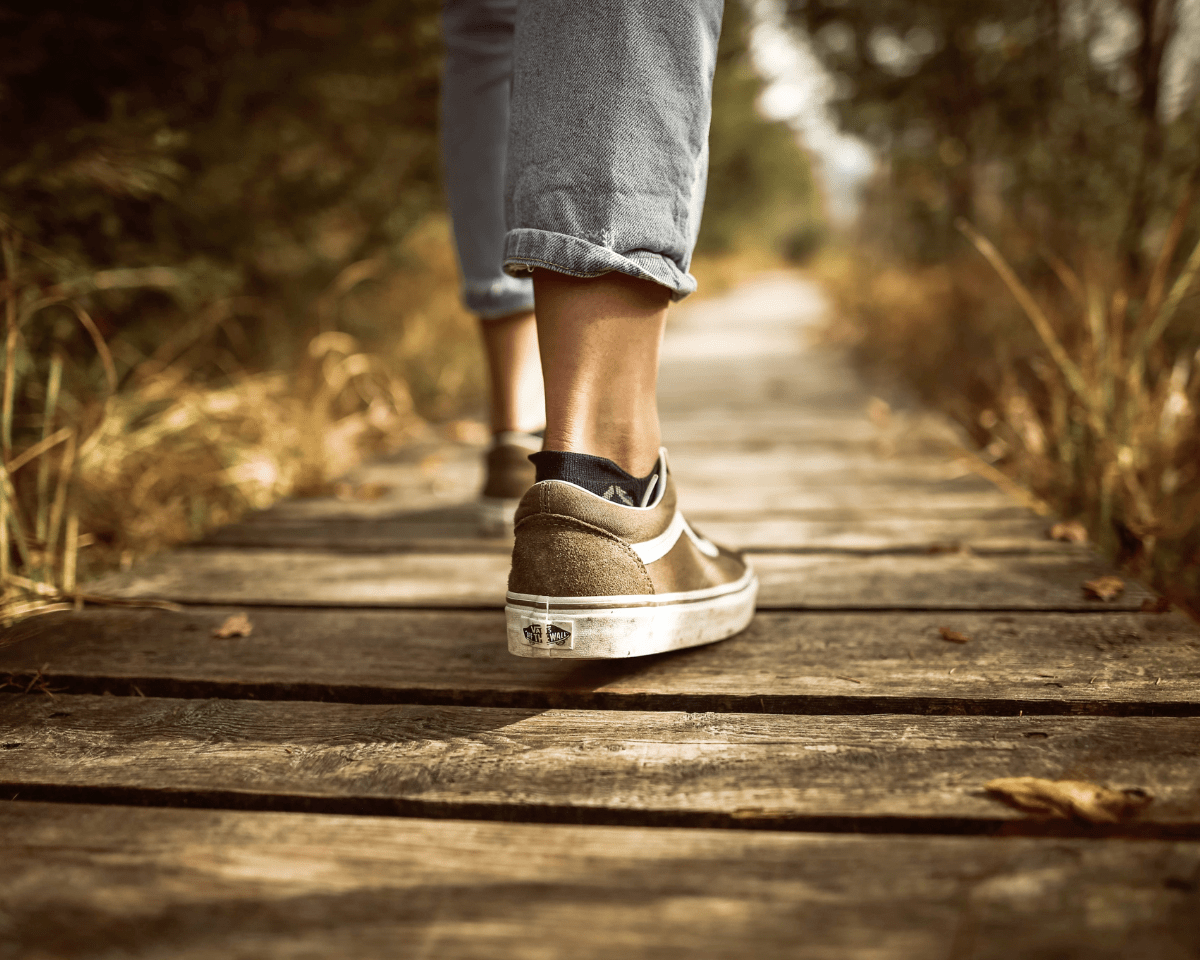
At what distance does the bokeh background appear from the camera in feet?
5.53

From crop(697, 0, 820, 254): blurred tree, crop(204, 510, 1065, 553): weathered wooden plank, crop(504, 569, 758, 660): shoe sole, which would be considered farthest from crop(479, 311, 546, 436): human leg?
crop(697, 0, 820, 254): blurred tree

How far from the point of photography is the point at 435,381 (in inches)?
144

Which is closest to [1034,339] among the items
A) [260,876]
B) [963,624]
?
[963,624]

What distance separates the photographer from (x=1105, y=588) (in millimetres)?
1268

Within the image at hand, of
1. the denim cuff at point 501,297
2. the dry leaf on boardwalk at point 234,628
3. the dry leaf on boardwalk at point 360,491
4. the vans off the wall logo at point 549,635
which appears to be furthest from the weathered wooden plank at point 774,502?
the vans off the wall logo at point 549,635

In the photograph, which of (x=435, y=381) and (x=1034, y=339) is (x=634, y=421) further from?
(x=435, y=381)

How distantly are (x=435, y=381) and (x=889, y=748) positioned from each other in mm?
3080

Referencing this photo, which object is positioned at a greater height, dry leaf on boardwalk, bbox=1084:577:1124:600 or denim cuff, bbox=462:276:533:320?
denim cuff, bbox=462:276:533:320

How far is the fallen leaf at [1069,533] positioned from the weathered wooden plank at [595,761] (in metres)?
0.74

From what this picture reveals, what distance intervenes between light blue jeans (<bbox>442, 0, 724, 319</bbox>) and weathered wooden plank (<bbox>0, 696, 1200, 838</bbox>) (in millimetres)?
514

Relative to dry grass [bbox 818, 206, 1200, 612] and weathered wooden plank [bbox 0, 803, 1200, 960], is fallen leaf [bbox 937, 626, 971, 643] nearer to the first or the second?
weathered wooden plank [bbox 0, 803, 1200, 960]

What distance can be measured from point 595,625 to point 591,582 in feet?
0.16

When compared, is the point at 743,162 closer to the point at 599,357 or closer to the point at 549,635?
the point at 599,357

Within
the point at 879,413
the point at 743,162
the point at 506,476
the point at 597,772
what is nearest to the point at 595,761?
the point at 597,772
